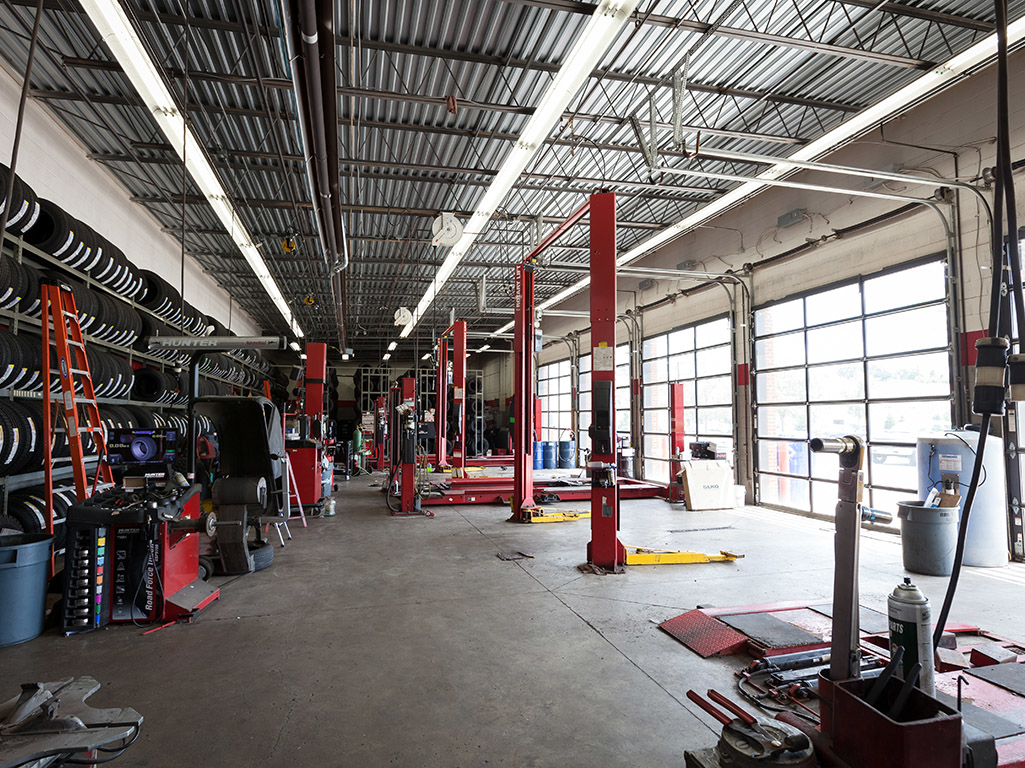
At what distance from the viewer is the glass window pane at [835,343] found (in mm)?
8090

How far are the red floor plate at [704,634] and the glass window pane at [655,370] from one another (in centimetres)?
984

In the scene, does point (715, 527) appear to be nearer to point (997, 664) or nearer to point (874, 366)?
point (874, 366)

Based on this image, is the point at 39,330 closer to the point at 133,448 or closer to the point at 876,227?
the point at 133,448

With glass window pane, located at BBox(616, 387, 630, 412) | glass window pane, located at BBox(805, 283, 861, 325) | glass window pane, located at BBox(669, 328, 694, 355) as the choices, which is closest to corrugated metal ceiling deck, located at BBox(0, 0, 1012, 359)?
glass window pane, located at BBox(805, 283, 861, 325)

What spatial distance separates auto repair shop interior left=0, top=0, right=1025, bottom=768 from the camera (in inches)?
97.3

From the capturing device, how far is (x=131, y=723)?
221 cm

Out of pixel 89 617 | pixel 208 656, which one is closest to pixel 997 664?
pixel 208 656

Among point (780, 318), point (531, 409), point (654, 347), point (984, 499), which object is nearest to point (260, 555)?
point (531, 409)

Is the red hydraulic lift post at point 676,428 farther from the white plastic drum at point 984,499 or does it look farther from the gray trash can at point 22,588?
the gray trash can at point 22,588

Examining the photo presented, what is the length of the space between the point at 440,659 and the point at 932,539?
489 cm

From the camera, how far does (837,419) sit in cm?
848

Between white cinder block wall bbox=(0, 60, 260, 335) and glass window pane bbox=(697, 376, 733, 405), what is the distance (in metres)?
11.0

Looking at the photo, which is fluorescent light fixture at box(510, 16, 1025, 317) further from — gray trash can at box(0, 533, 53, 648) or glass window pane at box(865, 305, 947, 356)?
gray trash can at box(0, 533, 53, 648)

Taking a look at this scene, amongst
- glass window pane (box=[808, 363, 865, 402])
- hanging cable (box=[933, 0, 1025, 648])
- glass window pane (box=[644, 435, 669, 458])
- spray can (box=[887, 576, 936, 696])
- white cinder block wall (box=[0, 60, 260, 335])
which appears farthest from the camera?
glass window pane (box=[644, 435, 669, 458])
